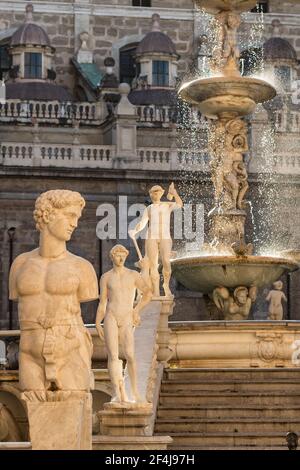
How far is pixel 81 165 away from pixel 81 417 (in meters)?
36.6

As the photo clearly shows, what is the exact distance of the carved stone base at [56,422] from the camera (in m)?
15.7

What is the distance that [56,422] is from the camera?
619 inches

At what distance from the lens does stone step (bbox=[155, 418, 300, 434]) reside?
22953mm

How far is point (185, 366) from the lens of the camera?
2652 cm

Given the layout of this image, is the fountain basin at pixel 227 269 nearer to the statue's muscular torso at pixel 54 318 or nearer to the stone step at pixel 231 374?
the stone step at pixel 231 374

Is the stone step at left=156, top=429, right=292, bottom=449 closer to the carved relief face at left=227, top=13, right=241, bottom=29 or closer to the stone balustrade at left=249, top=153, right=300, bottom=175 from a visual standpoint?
the carved relief face at left=227, top=13, right=241, bottom=29

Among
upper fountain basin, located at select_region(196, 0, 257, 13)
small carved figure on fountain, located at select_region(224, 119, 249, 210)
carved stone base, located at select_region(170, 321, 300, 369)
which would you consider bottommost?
carved stone base, located at select_region(170, 321, 300, 369)

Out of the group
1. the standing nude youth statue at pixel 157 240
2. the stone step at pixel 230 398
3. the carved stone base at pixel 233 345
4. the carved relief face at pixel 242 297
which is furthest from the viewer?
the carved relief face at pixel 242 297

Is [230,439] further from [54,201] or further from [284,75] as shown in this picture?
[284,75]

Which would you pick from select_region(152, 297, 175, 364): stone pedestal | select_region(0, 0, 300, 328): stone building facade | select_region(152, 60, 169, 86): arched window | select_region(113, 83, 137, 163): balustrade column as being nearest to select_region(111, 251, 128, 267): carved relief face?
select_region(152, 297, 175, 364): stone pedestal

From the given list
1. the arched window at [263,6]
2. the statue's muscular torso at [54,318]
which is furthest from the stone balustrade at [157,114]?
the statue's muscular torso at [54,318]

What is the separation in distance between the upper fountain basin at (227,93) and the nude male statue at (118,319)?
29.4 ft

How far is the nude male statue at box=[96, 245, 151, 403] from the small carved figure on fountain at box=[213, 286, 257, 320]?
777cm

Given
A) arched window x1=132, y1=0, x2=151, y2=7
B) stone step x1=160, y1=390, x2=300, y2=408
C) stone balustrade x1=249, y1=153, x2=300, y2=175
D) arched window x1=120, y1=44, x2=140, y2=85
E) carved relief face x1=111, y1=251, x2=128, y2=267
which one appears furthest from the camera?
arched window x1=132, y1=0, x2=151, y2=7
